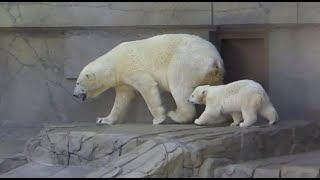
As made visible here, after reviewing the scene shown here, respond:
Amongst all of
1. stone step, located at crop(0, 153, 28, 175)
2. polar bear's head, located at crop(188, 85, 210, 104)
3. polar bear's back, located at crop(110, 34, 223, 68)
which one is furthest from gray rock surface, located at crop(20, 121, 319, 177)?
polar bear's back, located at crop(110, 34, 223, 68)

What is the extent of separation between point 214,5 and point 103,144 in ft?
7.21

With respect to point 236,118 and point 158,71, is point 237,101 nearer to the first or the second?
point 236,118

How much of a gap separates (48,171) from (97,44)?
2018 millimetres

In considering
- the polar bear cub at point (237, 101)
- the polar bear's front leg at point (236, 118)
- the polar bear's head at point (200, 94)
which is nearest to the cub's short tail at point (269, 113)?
the polar bear cub at point (237, 101)

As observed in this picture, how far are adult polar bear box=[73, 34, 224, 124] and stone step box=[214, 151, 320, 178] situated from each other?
1131mm

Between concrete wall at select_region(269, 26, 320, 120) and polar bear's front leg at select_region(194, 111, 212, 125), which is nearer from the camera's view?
polar bear's front leg at select_region(194, 111, 212, 125)

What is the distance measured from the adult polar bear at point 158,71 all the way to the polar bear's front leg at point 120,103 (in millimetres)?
20

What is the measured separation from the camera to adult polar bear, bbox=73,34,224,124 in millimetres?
6250

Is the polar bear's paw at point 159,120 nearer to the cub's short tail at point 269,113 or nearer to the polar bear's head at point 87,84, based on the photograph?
the polar bear's head at point 87,84

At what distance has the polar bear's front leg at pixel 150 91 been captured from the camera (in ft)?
21.0

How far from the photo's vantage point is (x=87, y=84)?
256 inches

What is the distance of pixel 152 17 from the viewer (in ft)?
23.0

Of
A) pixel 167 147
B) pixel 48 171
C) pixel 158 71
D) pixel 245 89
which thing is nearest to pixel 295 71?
pixel 245 89

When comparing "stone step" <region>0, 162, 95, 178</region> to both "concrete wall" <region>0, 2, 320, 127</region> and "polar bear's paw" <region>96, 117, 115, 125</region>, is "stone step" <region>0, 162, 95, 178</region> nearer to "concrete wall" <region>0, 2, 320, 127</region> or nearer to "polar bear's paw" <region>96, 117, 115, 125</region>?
"polar bear's paw" <region>96, 117, 115, 125</region>
